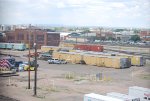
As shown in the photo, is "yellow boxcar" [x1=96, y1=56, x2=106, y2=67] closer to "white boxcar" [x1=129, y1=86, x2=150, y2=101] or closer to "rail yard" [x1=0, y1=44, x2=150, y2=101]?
"rail yard" [x1=0, y1=44, x2=150, y2=101]

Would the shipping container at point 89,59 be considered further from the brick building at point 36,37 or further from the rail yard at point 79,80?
the brick building at point 36,37

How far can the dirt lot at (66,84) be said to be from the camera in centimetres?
877

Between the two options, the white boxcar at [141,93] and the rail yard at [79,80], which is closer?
the white boxcar at [141,93]

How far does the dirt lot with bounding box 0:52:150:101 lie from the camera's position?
8.77 metres

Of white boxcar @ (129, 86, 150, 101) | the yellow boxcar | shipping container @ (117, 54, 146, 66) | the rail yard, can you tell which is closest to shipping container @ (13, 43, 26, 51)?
the rail yard

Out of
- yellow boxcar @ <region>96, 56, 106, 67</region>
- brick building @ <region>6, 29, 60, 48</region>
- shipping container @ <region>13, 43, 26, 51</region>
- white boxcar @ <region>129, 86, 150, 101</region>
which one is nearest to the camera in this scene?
white boxcar @ <region>129, 86, 150, 101</region>

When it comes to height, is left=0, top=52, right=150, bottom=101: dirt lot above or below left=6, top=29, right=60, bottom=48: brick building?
below

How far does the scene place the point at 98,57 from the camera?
16.7 meters

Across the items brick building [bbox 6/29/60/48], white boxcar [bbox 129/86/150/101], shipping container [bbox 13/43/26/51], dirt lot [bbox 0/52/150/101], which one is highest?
brick building [bbox 6/29/60/48]

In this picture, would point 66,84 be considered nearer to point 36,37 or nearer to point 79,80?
point 79,80

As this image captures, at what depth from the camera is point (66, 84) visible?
11.0 metres

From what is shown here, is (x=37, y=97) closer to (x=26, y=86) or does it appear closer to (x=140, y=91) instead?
(x=26, y=86)

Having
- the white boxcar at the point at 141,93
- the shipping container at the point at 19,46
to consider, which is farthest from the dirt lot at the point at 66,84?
the shipping container at the point at 19,46

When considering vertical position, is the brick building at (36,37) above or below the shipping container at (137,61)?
above
